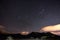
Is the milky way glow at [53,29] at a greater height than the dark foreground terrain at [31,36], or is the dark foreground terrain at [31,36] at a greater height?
the milky way glow at [53,29]

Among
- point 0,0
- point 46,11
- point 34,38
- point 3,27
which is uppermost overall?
point 0,0

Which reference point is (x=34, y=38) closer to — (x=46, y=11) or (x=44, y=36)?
(x=44, y=36)

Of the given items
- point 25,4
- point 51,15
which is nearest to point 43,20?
point 51,15

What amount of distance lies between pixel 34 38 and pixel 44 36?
0.09 m

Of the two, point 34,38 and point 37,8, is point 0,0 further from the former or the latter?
point 34,38

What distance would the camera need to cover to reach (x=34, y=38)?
3.51 feet

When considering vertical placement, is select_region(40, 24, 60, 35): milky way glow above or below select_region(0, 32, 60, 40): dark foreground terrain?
above

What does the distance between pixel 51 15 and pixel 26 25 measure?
0.23 metres

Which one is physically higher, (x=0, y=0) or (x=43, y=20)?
(x=0, y=0)

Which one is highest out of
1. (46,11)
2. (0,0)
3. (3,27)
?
(0,0)

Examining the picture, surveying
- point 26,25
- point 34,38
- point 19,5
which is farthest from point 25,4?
point 34,38

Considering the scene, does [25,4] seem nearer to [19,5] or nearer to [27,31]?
[19,5]

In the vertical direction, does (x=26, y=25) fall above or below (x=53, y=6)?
below

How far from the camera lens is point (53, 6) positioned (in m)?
1.14
